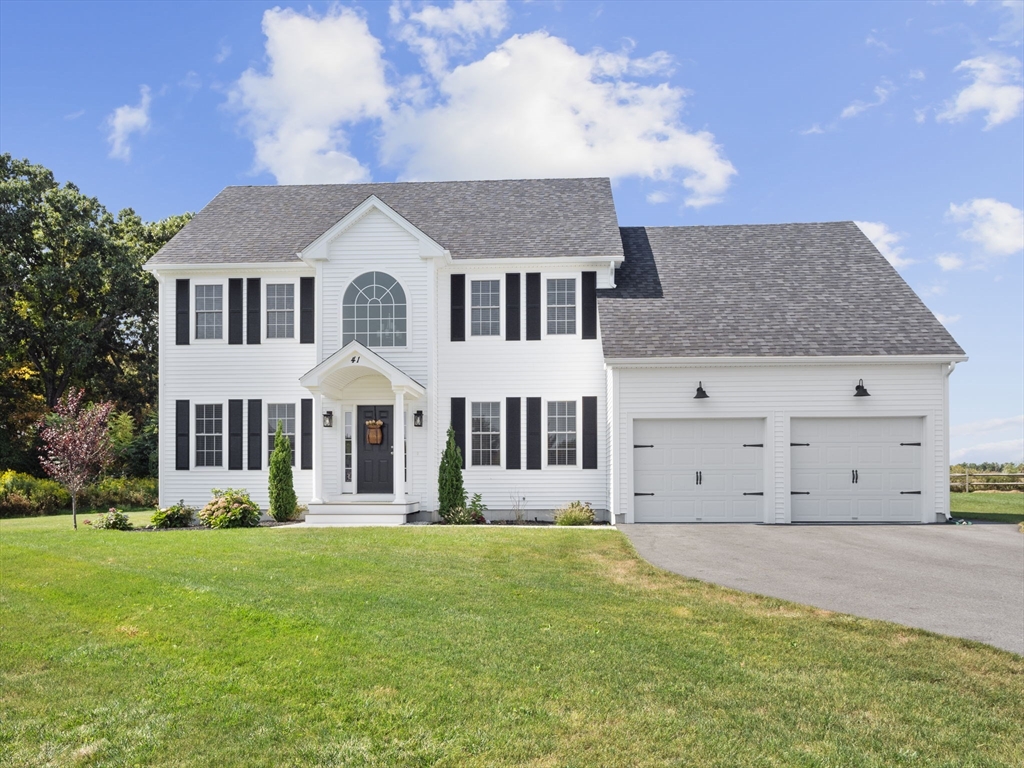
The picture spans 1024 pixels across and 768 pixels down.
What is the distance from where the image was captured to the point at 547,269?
19875 millimetres

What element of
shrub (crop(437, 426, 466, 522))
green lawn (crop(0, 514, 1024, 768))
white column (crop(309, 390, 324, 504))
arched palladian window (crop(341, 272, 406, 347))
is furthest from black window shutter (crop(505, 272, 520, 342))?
green lawn (crop(0, 514, 1024, 768))

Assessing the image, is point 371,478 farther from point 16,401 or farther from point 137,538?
point 16,401

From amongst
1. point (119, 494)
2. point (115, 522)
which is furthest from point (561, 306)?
point (119, 494)

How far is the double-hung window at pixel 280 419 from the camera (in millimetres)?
20203

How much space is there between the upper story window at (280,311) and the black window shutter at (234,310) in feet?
2.23

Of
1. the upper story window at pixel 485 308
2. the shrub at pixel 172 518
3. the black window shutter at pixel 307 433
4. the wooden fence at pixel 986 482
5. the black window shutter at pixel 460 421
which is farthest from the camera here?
the wooden fence at pixel 986 482

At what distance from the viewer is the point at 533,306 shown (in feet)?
65.1

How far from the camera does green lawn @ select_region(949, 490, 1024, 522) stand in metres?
19.7

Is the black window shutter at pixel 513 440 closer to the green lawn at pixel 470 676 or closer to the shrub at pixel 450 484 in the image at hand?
the shrub at pixel 450 484

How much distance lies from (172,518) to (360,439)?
4411mm

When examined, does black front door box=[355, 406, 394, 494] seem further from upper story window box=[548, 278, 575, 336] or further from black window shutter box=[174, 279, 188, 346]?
black window shutter box=[174, 279, 188, 346]

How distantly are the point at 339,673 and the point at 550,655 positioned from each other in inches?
68.6

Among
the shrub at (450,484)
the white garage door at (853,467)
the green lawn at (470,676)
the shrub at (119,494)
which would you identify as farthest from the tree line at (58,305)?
the green lawn at (470,676)

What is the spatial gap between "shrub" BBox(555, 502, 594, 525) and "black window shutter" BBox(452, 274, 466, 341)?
471 centimetres
